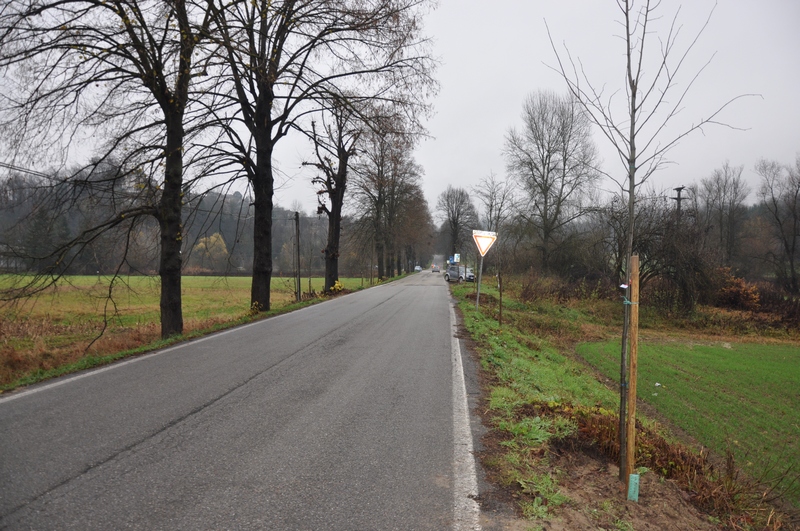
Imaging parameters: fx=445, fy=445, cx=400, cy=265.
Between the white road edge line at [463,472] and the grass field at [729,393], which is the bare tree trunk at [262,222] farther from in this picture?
the grass field at [729,393]

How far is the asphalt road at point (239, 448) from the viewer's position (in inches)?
112

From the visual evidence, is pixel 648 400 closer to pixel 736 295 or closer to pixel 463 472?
pixel 463 472

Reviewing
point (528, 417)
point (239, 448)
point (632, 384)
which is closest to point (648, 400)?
point (528, 417)

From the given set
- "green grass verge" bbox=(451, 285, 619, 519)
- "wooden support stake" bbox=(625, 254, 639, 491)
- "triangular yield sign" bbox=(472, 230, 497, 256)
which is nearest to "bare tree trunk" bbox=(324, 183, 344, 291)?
"triangular yield sign" bbox=(472, 230, 497, 256)

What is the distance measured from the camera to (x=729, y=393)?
10.2 metres

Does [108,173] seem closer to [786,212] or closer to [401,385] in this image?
[401,385]

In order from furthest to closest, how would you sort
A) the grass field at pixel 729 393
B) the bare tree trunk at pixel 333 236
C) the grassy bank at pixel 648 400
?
the bare tree trunk at pixel 333 236 → the grass field at pixel 729 393 → the grassy bank at pixel 648 400

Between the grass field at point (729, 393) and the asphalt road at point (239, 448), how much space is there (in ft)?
11.8

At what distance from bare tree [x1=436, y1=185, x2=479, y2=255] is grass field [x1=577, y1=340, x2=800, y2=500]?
48.6m

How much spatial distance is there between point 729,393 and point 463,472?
982 centimetres

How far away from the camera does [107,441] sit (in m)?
3.85

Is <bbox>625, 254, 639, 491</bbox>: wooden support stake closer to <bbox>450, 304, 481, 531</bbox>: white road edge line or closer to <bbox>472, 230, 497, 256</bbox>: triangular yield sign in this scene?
<bbox>450, 304, 481, 531</bbox>: white road edge line

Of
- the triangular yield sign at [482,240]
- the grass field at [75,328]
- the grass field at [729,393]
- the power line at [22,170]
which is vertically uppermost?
the power line at [22,170]

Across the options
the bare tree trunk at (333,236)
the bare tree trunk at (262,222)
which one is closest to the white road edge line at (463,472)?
the bare tree trunk at (262,222)
